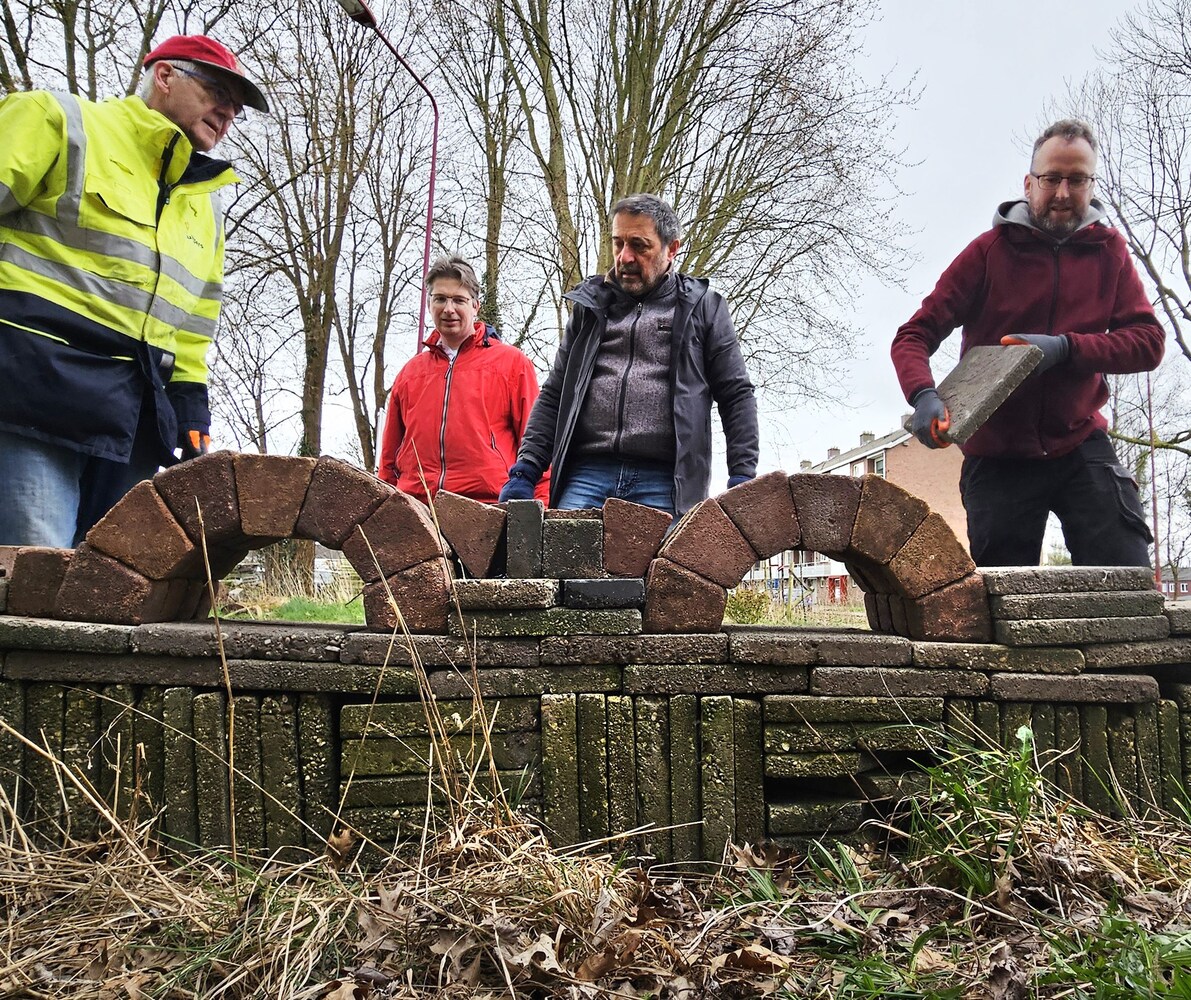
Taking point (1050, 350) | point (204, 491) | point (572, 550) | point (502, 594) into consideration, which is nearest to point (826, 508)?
point (572, 550)

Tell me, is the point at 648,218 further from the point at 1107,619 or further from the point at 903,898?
the point at 903,898

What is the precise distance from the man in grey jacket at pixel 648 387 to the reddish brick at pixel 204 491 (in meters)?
1.10

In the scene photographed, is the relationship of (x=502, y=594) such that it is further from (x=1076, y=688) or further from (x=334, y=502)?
(x=1076, y=688)

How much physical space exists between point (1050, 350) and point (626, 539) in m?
1.73

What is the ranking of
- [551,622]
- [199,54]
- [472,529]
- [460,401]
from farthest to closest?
[460,401] < [199,54] < [472,529] < [551,622]

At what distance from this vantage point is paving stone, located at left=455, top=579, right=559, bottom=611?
8.07ft

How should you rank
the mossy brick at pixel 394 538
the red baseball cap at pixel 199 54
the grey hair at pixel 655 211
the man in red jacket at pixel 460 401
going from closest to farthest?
the mossy brick at pixel 394 538, the red baseball cap at pixel 199 54, the grey hair at pixel 655 211, the man in red jacket at pixel 460 401

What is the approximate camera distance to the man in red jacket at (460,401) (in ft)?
13.3

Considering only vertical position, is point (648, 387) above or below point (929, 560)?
above

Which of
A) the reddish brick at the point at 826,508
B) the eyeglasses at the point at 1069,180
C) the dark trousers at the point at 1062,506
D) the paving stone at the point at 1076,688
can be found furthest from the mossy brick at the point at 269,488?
the eyeglasses at the point at 1069,180

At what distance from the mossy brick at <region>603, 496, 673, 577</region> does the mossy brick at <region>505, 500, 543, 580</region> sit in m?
0.21

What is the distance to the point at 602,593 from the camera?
2.49m

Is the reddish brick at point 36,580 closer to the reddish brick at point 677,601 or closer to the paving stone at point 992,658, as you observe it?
the reddish brick at point 677,601

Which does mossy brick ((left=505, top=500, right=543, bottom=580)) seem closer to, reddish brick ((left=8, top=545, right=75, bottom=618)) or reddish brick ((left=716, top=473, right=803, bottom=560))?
reddish brick ((left=716, top=473, right=803, bottom=560))
